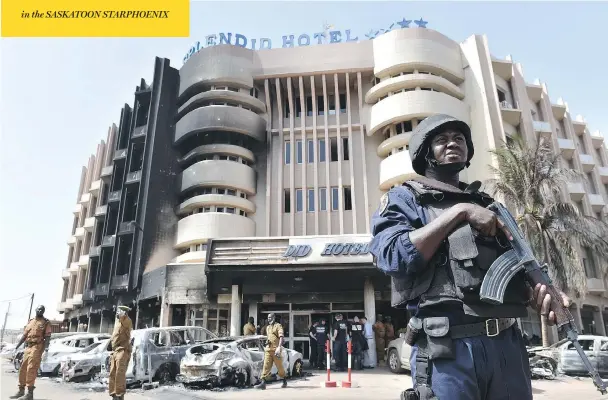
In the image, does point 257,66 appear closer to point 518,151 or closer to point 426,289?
point 518,151

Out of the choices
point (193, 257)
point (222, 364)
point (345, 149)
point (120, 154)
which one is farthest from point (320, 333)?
point (120, 154)

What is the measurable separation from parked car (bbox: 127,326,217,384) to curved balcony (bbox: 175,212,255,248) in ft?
38.2

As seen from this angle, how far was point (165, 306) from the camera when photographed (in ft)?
61.3

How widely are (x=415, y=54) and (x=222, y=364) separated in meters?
20.5

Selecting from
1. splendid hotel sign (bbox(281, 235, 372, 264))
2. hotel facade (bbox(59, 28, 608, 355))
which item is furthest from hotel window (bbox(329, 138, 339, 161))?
splendid hotel sign (bbox(281, 235, 372, 264))

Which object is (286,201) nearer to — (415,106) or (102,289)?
(415,106)

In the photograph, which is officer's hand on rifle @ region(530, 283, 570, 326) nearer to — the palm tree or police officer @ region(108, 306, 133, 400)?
police officer @ region(108, 306, 133, 400)

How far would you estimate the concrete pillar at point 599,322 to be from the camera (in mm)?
24638

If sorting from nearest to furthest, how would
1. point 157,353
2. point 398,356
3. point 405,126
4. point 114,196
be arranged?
point 157,353 < point 398,356 < point 405,126 < point 114,196

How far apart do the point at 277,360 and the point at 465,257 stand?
28.3ft

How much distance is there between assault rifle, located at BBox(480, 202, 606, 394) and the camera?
1679 millimetres

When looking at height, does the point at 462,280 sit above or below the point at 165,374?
above

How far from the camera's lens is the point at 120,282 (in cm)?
2336

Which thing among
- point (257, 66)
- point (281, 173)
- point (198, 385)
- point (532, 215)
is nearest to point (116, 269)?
point (281, 173)
